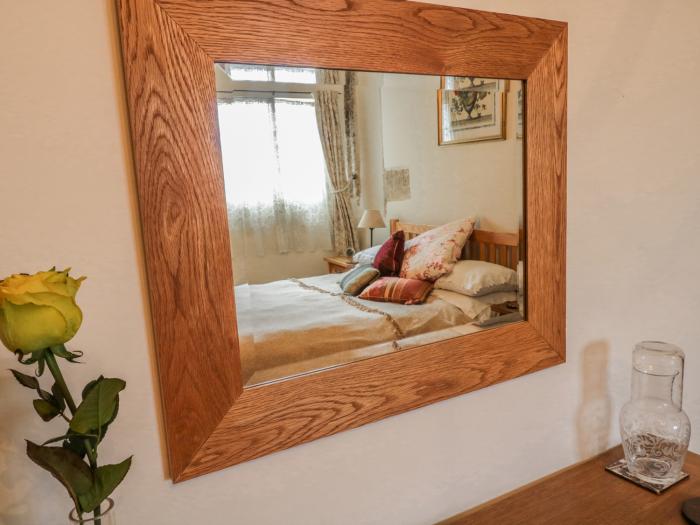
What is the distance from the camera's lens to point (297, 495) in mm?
927

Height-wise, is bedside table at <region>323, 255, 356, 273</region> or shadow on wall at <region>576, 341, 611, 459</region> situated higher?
bedside table at <region>323, 255, 356, 273</region>

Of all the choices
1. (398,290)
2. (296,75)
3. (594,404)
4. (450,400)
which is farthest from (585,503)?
(296,75)

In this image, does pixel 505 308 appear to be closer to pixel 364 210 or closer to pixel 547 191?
pixel 547 191

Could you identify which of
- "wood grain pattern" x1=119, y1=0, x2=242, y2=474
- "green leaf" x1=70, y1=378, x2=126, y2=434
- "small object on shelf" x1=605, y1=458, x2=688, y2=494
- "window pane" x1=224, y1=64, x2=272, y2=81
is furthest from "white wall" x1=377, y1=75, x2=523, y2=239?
"small object on shelf" x1=605, y1=458, x2=688, y2=494

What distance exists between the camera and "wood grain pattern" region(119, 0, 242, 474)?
712 mm

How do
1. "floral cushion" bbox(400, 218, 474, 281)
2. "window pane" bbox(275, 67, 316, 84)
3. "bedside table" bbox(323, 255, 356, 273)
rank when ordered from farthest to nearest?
1. "floral cushion" bbox(400, 218, 474, 281)
2. "bedside table" bbox(323, 255, 356, 273)
3. "window pane" bbox(275, 67, 316, 84)

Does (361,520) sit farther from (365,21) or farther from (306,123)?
(365,21)

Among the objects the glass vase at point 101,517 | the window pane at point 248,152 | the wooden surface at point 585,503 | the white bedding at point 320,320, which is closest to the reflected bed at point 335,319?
the white bedding at point 320,320

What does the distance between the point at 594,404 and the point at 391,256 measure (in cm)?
78

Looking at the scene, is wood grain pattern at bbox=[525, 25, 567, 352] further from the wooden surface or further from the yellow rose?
the yellow rose

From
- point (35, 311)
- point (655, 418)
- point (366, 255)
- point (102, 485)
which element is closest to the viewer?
point (35, 311)

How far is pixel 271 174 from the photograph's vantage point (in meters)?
0.83

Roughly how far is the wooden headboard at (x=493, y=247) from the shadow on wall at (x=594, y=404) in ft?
1.29

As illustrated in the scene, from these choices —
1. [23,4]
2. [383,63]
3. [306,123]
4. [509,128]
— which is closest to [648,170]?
[509,128]
